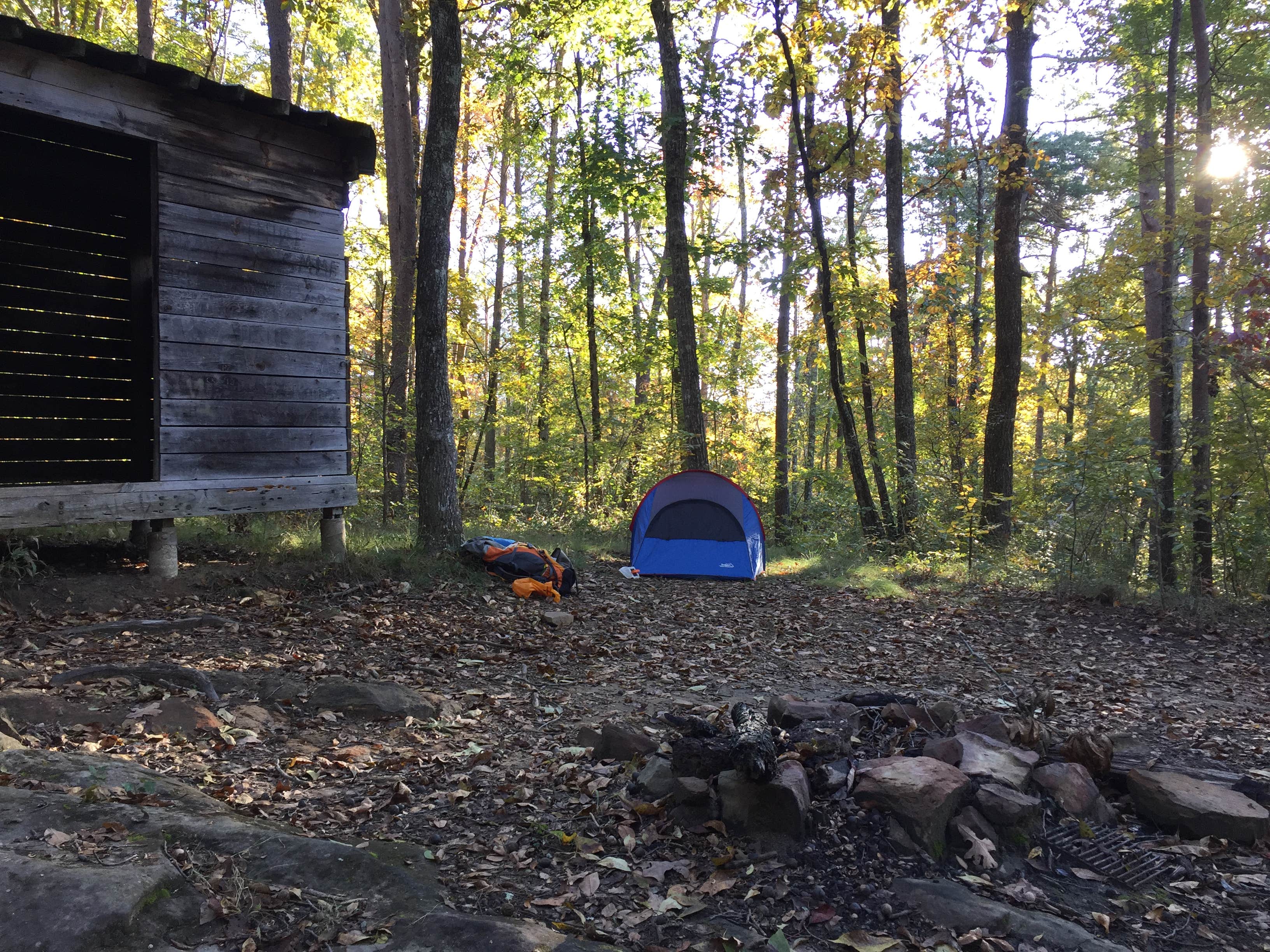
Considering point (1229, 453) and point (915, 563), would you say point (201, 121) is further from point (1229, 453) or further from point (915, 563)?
point (1229, 453)

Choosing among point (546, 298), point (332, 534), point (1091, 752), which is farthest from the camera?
point (546, 298)

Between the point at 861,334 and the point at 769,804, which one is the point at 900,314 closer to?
the point at 861,334

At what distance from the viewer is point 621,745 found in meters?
4.09

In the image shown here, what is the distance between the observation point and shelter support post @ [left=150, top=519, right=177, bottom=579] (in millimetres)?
6785

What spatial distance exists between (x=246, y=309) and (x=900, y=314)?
33.1 feet

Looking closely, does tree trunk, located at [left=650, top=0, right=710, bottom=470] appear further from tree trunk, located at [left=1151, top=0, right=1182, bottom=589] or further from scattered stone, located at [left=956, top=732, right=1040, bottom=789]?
scattered stone, located at [left=956, top=732, right=1040, bottom=789]

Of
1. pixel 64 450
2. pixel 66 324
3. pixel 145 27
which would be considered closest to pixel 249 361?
pixel 66 324

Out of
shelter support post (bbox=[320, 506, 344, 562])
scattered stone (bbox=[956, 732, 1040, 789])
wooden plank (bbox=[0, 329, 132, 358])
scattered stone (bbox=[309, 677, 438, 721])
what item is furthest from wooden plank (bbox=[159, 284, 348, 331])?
scattered stone (bbox=[956, 732, 1040, 789])

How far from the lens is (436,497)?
8438mm

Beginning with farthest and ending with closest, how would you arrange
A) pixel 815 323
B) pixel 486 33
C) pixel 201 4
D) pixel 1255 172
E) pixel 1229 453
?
pixel 201 4, pixel 486 33, pixel 815 323, pixel 1255 172, pixel 1229 453

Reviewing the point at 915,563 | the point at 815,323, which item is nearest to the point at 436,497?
the point at 915,563

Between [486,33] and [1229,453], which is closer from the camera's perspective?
[1229,453]

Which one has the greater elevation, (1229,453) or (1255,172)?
(1255,172)

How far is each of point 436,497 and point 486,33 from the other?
11.0m
